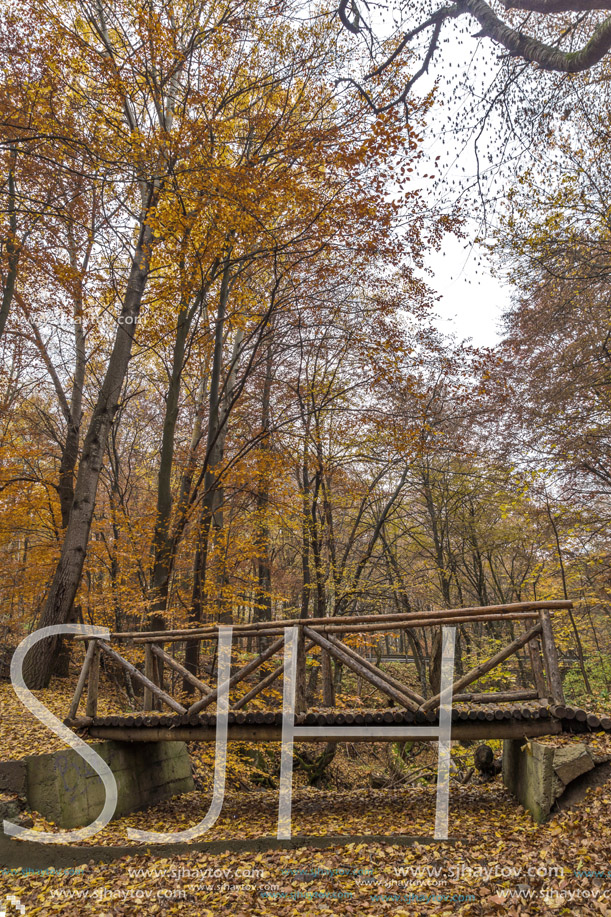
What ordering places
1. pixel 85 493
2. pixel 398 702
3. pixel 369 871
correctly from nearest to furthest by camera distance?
pixel 369 871, pixel 398 702, pixel 85 493

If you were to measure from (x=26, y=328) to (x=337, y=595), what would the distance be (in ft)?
29.5

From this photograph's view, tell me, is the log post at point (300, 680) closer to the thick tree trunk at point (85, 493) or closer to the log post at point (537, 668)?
the log post at point (537, 668)

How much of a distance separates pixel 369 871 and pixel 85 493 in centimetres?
681

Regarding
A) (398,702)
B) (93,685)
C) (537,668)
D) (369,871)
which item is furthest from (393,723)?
(93,685)

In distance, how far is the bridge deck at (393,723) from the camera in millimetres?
4723

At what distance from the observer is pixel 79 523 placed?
342 inches

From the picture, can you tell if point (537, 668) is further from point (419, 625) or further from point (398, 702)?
point (398, 702)

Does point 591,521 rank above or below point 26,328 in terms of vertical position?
below

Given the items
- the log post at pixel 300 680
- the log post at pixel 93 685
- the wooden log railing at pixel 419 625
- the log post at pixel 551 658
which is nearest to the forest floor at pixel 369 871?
the log post at pixel 551 658

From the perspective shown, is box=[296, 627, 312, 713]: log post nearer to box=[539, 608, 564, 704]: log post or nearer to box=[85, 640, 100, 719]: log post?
box=[539, 608, 564, 704]: log post

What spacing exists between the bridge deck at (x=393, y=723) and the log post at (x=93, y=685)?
28.7 inches

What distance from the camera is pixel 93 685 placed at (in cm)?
624

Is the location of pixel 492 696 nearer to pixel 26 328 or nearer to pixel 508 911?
pixel 508 911

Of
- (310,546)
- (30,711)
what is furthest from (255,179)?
(30,711)
